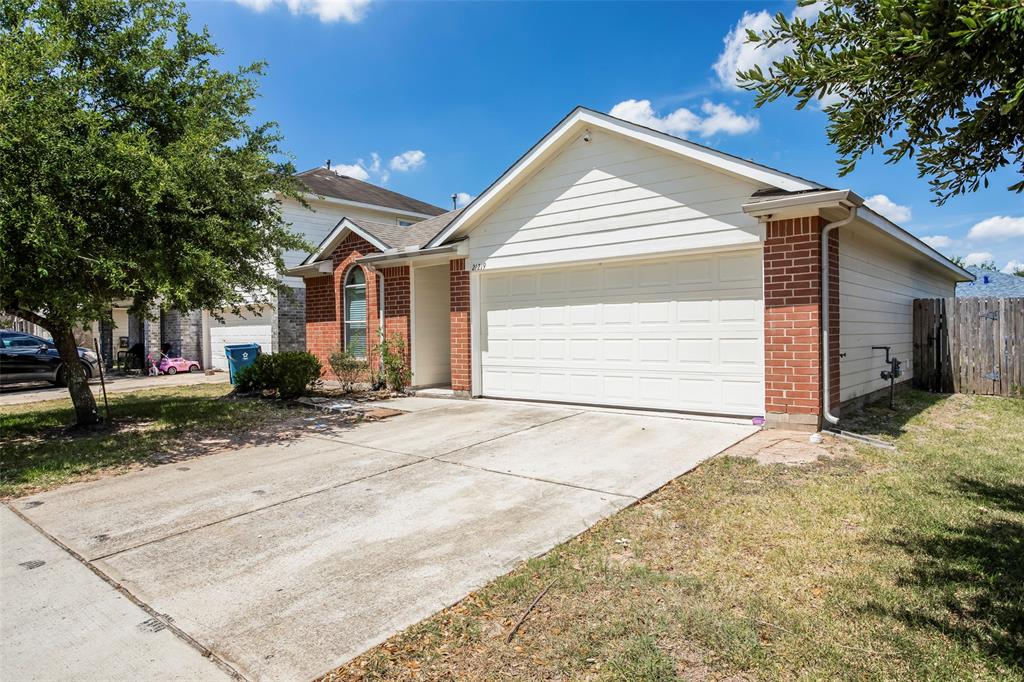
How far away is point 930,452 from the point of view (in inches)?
Answer: 248

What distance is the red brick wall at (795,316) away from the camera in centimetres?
700

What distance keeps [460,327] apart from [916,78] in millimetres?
8861

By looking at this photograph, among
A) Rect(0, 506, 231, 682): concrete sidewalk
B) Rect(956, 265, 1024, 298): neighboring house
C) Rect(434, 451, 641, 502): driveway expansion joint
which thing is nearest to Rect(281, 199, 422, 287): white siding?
Rect(434, 451, 641, 502): driveway expansion joint

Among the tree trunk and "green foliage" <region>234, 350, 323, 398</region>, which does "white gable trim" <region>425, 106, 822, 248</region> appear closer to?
"green foliage" <region>234, 350, 323, 398</region>

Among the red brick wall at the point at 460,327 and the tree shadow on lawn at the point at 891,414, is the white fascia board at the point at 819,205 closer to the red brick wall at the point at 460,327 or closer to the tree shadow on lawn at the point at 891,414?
the tree shadow on lawn at the point at 891,414

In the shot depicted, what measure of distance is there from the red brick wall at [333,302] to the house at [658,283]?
0.64m

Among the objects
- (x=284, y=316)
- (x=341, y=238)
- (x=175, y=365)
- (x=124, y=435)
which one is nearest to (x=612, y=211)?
(x=341, y=238)

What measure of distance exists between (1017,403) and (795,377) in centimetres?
627

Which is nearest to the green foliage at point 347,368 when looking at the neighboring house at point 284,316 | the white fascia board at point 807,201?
the neighboring house at point 284,316

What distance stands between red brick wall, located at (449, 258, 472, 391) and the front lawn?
6223mm

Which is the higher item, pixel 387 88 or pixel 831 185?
pixel 387 88

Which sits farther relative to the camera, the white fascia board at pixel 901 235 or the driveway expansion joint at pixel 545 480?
the white fascia board at pixel 901 235

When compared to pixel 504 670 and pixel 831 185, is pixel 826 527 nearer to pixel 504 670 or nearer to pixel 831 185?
pixel 504 670

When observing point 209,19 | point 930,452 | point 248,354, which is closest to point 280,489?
point 930,452
